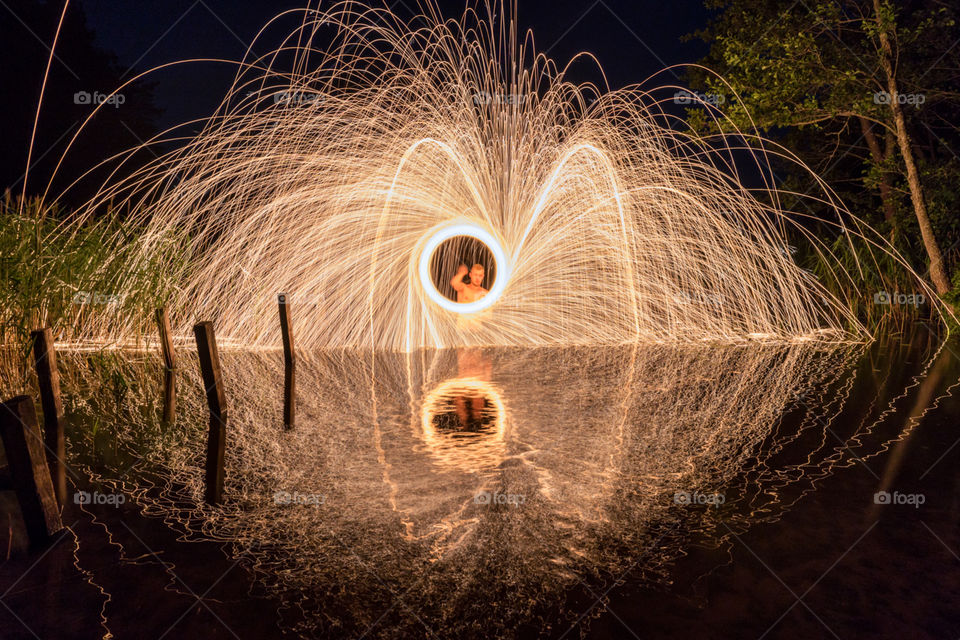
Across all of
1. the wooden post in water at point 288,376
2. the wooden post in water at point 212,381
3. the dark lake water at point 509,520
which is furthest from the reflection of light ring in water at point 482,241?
the wooden post in water at point 212,381

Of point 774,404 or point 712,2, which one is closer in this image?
point 774,404

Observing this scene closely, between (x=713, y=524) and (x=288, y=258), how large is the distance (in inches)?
324

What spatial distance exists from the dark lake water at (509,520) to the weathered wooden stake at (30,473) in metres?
0.12

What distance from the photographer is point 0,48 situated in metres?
23.4

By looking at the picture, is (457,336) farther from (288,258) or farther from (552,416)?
(552,416)

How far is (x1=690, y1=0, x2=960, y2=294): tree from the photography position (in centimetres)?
1186

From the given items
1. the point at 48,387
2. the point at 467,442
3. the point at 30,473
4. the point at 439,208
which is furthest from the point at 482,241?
the point at 30,473

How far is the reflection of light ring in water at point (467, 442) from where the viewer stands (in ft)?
15.1

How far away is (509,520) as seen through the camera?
354cm

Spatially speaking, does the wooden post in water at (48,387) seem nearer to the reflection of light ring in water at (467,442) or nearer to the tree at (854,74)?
the reflection of light ring in water at (467,442)

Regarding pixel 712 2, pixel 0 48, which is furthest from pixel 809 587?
pixel 0 48

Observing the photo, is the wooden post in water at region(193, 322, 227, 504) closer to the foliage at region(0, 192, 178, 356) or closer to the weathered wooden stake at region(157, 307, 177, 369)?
the weathered wooden stake at region(157, 307, 177, 369)

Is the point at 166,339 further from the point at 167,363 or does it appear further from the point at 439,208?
the point at 439,208

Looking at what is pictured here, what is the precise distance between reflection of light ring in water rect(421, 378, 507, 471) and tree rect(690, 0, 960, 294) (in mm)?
7969
